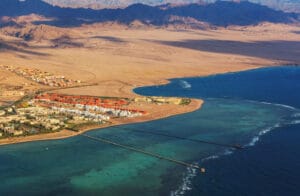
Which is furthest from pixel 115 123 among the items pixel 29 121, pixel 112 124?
pixel 29 121

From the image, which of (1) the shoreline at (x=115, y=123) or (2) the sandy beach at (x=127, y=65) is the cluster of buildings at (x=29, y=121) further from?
(2) the sandy beach at (x=127, y=65)

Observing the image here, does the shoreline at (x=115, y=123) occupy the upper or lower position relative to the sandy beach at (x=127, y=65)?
lower

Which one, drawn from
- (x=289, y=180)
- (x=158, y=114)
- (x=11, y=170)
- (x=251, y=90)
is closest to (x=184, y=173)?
(x=289, y=180)

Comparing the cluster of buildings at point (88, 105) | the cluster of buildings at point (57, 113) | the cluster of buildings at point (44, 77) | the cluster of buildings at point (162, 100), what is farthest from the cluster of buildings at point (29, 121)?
the cluster of buildings at point (44, 77)

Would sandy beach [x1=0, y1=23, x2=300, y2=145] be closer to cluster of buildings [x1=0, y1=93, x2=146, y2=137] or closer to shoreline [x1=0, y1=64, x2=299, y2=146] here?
shoreline [x1=0, y1=64, x2=299, y2=146]

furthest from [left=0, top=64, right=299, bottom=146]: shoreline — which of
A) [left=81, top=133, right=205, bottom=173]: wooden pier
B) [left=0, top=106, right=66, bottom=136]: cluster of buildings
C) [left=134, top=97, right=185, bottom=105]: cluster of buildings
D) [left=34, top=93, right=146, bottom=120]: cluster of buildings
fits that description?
[left=81, top=133, right=205, bottom=173]: wooden pier
